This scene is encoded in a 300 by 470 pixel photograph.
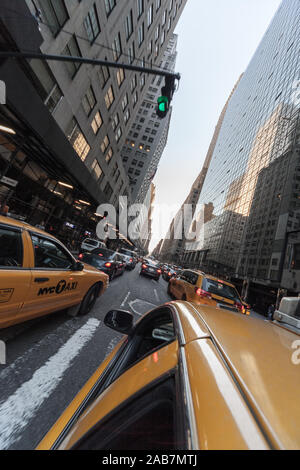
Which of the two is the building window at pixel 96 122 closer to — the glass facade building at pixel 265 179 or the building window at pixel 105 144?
the building window at pixel 105 144

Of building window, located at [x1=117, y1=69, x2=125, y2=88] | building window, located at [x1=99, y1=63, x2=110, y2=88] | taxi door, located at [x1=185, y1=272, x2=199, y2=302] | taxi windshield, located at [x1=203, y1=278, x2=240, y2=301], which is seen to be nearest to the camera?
taxi windshield, located at [x1=203, y1=278, x2=240, y2=301]

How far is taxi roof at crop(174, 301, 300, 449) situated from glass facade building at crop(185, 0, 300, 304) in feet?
92.5

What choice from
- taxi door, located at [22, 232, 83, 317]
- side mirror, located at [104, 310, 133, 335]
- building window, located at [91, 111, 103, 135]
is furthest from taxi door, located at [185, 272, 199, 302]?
building window, located at [91, 111, 103, 135]

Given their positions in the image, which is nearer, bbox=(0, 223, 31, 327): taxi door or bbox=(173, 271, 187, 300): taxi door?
bbox=(0, 223, 31, 327): taxi door

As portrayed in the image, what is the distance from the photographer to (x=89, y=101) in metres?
15.8

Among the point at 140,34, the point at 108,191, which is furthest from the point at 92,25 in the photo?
the point at 108,191

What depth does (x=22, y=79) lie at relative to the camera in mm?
6992

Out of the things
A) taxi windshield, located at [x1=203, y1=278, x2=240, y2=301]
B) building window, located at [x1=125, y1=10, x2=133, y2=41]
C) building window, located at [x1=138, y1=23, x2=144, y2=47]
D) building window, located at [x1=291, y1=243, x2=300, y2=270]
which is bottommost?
taxi windshield, located at [x1=203, y1=278, x2=240, y2=301]

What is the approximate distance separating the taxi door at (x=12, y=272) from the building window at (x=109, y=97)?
791 inches

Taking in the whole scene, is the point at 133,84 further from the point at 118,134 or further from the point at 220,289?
the point at 220,289

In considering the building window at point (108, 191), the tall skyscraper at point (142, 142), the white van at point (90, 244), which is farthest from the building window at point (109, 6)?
the tall skyscraper at point (142, 142)

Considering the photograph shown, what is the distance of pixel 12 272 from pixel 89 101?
58.2ft

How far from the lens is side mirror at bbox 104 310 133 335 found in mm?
1943

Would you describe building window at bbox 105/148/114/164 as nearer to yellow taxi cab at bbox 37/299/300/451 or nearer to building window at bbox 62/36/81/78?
building window at bbox 62/36/81/78
